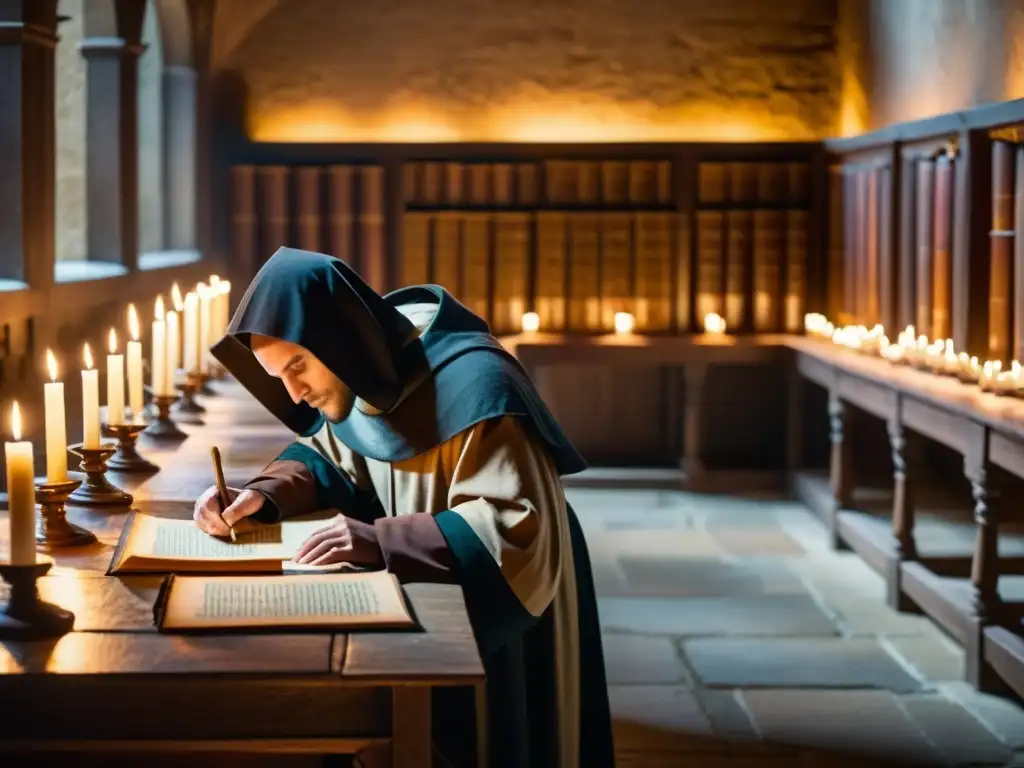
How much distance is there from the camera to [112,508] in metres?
3.12

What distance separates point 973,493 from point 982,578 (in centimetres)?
99

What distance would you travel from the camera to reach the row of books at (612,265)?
8.41 metres

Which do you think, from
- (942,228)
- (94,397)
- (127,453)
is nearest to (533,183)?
(942,228)

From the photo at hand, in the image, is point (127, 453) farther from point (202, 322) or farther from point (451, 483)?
point (202, 322)

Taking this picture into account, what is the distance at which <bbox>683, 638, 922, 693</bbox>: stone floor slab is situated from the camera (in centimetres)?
482

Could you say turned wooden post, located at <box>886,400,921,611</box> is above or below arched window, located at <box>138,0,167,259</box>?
below

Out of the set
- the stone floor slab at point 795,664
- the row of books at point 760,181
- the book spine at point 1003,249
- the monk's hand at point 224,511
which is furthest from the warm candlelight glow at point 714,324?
the monk's hand at point 224,511

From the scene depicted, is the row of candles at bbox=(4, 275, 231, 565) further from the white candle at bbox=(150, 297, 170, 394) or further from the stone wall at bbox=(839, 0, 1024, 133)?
the stone wall at bbox=(839, 0, 1024, 133)

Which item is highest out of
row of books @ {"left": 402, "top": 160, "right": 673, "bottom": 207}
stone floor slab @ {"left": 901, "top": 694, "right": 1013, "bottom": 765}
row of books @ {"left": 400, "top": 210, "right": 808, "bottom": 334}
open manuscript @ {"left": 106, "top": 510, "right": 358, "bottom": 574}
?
row of books @ {"left": 402, "top": 160, "right": 673, "bottom": 207}

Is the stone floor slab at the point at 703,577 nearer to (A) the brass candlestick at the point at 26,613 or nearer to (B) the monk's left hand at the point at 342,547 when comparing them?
(B) the monk's left hand at the point at 342,547

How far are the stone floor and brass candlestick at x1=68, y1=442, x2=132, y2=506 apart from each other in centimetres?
170

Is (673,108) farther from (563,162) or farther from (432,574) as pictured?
(432,574)

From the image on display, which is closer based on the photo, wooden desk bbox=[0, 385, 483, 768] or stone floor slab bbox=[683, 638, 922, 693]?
wooden desk bbox=[0, 385, 483, 768]

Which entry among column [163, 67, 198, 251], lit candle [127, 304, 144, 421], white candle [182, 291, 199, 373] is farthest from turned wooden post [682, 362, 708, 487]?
lit candle [127, 304, 144, 421]
